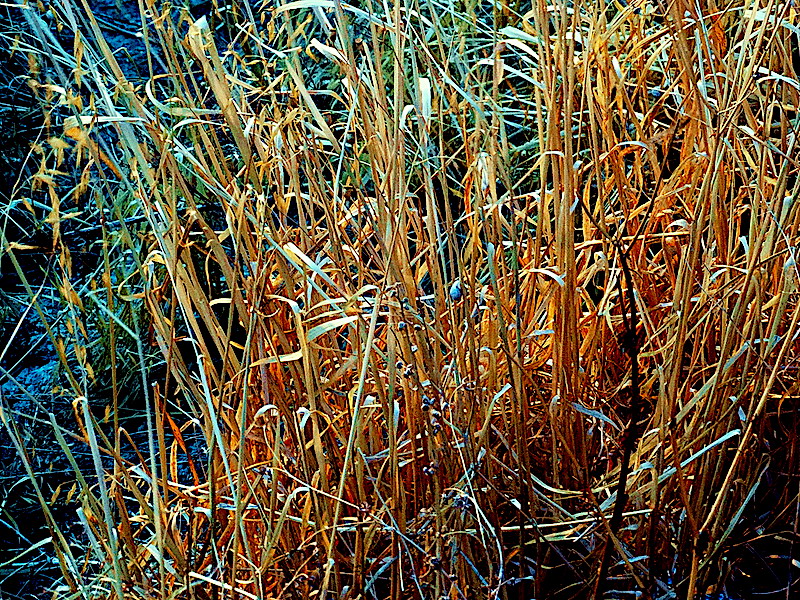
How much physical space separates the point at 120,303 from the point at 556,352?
906 mm

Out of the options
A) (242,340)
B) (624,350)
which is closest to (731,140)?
(624,350)

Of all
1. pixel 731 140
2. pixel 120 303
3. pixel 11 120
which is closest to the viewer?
pixel 731 140

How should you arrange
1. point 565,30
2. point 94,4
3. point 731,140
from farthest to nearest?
1. point 94,4
2. point 731,140
3. point 565,30

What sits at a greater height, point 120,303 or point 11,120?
point 11,120

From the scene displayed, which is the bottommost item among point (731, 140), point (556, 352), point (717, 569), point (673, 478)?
point (717, 569)

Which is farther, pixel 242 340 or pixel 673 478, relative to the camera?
pixel 242 340

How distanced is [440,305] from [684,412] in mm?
247

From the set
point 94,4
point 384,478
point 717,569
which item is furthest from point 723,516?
point 94,4

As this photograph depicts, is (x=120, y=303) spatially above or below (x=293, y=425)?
below

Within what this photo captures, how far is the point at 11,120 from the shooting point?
5.99 feet

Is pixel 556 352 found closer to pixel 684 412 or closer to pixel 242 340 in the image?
pixel 684 412

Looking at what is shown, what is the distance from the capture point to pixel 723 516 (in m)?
0.92

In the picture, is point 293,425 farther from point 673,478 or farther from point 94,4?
point 94,4

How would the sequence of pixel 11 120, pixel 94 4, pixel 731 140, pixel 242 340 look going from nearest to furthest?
pixel 731 140 < pixel 242 340 < pixel 11 120 < pixel 94 4
